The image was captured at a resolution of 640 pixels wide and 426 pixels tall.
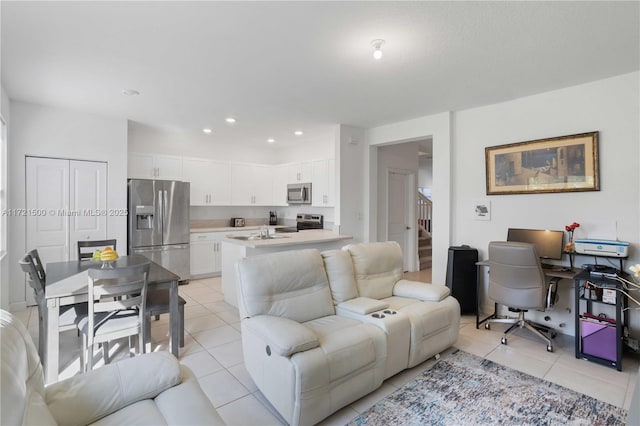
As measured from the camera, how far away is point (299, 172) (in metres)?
6.48

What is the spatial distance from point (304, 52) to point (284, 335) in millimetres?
2239

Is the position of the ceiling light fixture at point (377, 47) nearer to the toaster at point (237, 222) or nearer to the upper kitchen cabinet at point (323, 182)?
the upper kitchen cabinet at point (323, 182)

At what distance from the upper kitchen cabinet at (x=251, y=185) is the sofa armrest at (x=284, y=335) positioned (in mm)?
4689

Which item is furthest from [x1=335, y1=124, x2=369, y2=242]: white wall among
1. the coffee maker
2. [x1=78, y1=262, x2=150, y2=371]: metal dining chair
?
[x1=78, y1=262, x2=150, y2=371]: metal dining chair

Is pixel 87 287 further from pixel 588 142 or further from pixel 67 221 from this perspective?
pixel 588 142

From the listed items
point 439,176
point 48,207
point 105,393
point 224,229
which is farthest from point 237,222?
point 105,393

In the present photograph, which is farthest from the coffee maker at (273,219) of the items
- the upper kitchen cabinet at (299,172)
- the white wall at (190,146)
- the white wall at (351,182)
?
the white wall at (351,182)

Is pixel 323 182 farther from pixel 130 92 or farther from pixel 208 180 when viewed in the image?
pixel 130 92

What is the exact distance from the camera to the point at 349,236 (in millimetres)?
4887

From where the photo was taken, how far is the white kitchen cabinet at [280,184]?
682cm

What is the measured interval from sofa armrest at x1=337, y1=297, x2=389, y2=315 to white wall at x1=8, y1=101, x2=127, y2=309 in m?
3.82

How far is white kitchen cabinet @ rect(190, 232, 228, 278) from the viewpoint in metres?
5.77

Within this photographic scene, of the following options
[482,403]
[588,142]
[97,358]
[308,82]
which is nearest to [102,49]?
[308,82]

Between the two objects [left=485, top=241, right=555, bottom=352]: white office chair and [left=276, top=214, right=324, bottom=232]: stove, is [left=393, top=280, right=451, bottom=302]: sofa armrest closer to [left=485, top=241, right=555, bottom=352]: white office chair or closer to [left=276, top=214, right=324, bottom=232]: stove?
[left=485, top=241, right=555, bottom=352]: white office chair
